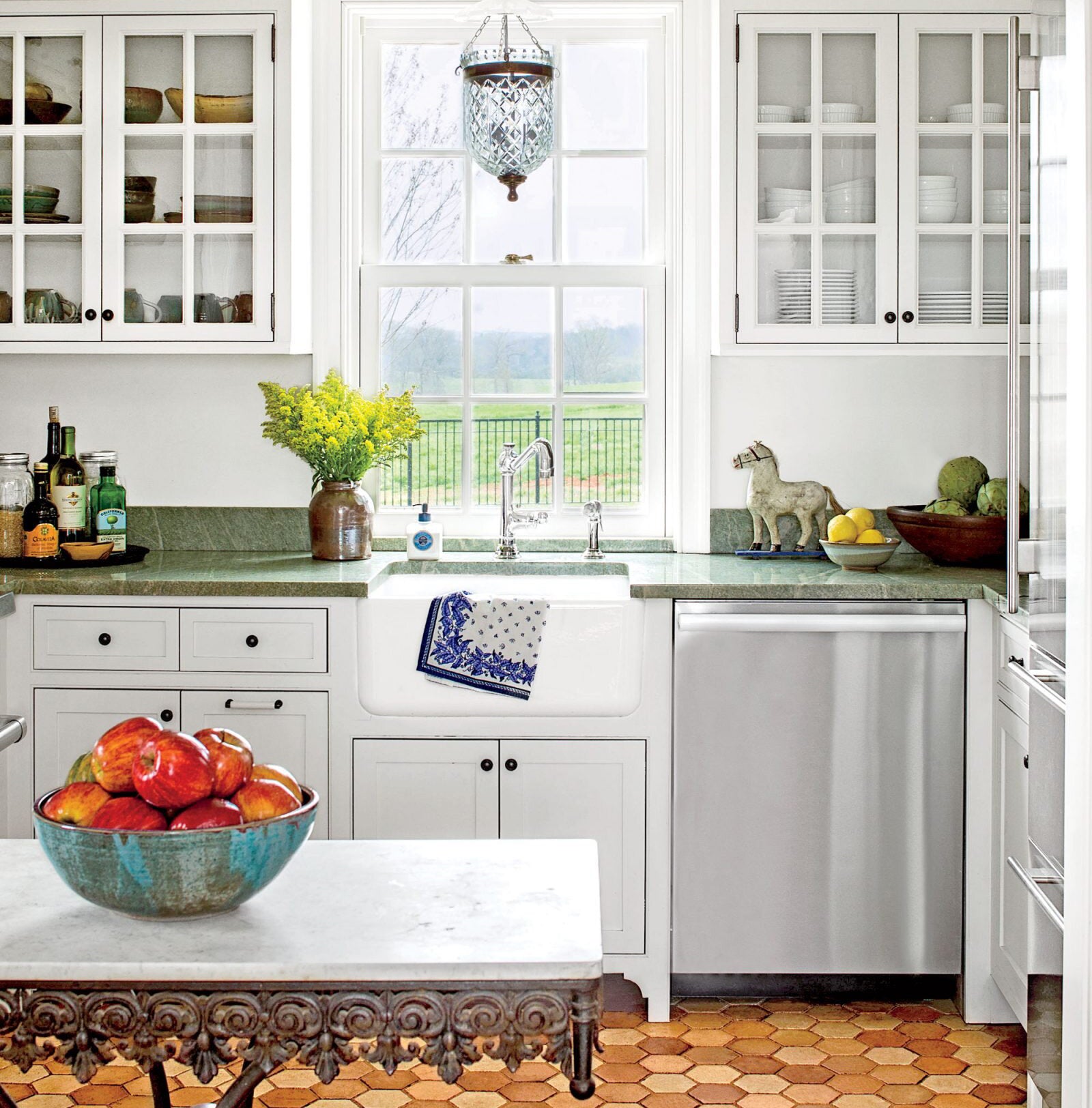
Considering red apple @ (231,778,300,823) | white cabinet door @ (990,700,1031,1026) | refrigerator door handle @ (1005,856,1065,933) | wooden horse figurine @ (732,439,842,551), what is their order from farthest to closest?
wooden horse figurine @ (732,439,842,551) → white cabinet door @ (990,700,1031,1026) → refrigerator door handle @ (1005,856,1065,933) → red apple @ (231,778,300,823)

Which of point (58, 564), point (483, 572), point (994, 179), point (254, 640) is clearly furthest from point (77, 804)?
point (994, 179)

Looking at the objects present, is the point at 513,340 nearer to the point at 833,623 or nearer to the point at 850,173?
the point at 850,173

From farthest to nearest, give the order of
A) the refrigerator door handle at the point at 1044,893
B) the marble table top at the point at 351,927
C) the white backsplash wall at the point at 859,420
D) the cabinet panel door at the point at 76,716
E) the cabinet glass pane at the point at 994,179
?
the white backsplash wall at the point at 859,420 → the cabinet glass pane at the point at 994,179 → the cabinet panel door at the point at 76,716 → the refrigerator door handle at the point at 1044,893 → the marble table top at the point at 351,927

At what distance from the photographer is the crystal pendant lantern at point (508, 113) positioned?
3.34m

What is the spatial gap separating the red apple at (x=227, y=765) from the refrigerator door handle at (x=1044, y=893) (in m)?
1.48

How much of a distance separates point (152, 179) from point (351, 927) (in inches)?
101

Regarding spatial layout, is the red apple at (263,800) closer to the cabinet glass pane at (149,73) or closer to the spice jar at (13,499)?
the spice jar at (13,499)

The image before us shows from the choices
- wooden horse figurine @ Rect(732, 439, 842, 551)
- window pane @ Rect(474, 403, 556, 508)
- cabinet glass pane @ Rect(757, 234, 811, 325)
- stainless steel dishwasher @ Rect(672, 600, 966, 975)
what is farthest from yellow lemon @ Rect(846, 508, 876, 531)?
window pane @ Rect(474, 403, 556, 508)

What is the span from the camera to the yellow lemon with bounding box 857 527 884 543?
332 centimetres

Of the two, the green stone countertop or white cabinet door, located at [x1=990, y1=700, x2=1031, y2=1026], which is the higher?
the green stone countertop

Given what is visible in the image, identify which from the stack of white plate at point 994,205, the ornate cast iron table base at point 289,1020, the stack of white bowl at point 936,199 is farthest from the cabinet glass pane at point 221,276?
the ornate cast iron table base at point 289,1020

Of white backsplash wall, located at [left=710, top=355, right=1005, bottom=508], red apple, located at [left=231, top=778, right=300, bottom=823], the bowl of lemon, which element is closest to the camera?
red apple, located at [left=231, top=778, right=300, bottom=823]

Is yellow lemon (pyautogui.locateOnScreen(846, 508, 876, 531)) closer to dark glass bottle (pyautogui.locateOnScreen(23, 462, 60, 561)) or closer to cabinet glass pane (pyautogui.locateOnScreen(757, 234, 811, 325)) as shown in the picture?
cabinet glass pane (pyautogui.locateOnScreen(757, 234, 811, 325))

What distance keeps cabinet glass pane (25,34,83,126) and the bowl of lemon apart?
2.22 metres
